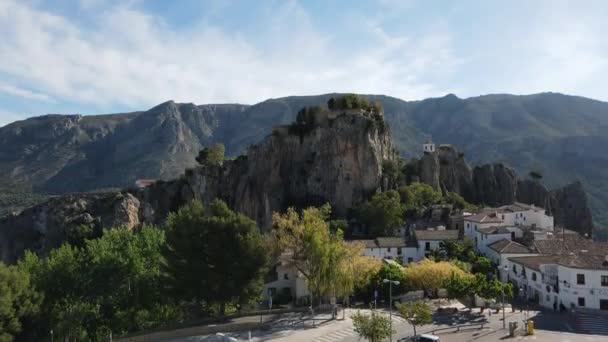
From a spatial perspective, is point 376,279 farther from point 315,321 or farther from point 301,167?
point 301,167

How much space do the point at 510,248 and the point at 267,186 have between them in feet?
168

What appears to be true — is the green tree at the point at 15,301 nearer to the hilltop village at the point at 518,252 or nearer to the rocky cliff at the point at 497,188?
the hilltop village at the point at 518,252

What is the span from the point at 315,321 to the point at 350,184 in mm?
51804

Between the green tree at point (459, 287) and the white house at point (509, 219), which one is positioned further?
the white house at point (509, 219)

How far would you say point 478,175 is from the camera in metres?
112

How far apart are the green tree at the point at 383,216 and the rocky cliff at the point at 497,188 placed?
2295 cm

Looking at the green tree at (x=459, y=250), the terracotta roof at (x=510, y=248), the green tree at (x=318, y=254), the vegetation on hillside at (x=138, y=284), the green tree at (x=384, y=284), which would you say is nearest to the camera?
the vegetation on hillside at (x=138, y=284)

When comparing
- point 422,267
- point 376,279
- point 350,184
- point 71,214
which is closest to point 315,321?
point 376,279

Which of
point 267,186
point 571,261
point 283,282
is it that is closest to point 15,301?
point 283,282

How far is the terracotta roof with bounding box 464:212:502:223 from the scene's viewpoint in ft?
244

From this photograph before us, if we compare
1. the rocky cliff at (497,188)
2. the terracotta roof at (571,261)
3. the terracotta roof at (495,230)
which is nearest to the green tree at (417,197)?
the rocky cliff at (497,188)

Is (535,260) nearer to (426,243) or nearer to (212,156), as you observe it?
(426,243)

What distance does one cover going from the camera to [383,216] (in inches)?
3214

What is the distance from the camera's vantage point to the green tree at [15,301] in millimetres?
43756
